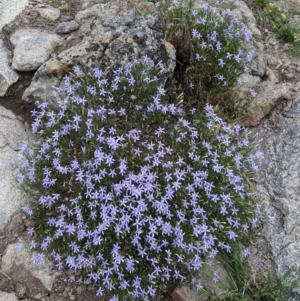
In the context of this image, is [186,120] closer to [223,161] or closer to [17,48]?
[223,161]

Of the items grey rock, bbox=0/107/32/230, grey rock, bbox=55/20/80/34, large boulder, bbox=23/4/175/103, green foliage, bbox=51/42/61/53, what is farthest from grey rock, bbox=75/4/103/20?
grey rock, bbox=0/107/32/230

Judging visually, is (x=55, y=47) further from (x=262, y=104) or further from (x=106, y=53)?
(x=262, y=104)

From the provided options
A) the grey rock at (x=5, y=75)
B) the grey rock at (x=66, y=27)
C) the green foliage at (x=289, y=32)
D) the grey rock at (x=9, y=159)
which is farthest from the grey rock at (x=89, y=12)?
the green foliage at (x=289, y=32)

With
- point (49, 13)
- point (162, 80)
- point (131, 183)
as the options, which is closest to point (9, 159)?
point (131, 183)

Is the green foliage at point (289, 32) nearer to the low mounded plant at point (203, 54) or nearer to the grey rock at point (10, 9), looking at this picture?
the low mounded plant at point (203, 54)

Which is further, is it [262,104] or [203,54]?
[262,104]

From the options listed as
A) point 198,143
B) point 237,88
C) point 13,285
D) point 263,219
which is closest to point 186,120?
point 198,143
